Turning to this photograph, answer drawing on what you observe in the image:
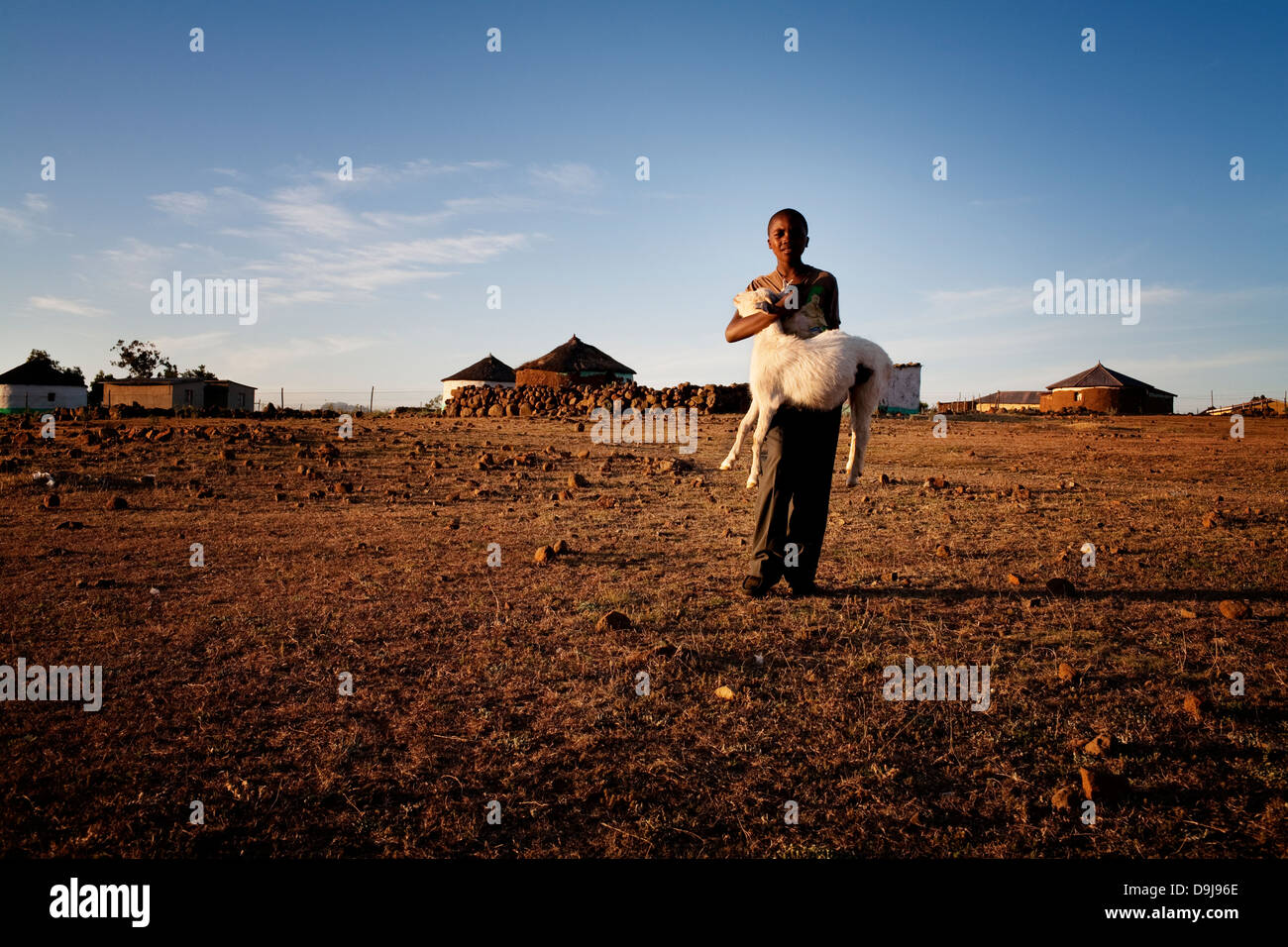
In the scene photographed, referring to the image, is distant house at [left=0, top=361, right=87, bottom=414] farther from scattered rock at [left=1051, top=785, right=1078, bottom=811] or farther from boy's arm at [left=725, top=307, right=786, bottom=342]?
scattered rock at [left=1051, top=785, right=1078, bottom=811]

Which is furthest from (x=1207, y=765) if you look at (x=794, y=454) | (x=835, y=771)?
(x=794, y=454)

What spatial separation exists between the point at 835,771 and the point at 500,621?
2.46m

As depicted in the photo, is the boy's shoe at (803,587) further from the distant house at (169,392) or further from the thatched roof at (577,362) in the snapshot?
the distant house at (169,392)

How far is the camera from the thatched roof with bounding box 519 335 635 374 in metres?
30.8

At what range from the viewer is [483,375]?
4066 cm

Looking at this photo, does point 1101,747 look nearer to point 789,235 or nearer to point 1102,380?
point 789,235

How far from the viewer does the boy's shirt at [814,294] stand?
14.9 feet

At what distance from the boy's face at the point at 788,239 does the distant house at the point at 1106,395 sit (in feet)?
110

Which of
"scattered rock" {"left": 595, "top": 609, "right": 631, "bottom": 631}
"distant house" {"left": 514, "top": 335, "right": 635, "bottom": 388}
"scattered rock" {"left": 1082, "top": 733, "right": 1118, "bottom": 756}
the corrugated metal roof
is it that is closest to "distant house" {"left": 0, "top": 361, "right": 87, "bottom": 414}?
"distant house" {"left": 514, "top": 335, "right": 635, "bottom": 388}

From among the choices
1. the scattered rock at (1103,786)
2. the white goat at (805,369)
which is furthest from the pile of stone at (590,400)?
the scattered rock at (1103,786)

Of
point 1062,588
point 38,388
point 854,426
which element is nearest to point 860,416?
point 854,426

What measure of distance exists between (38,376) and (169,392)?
48.9 ft
